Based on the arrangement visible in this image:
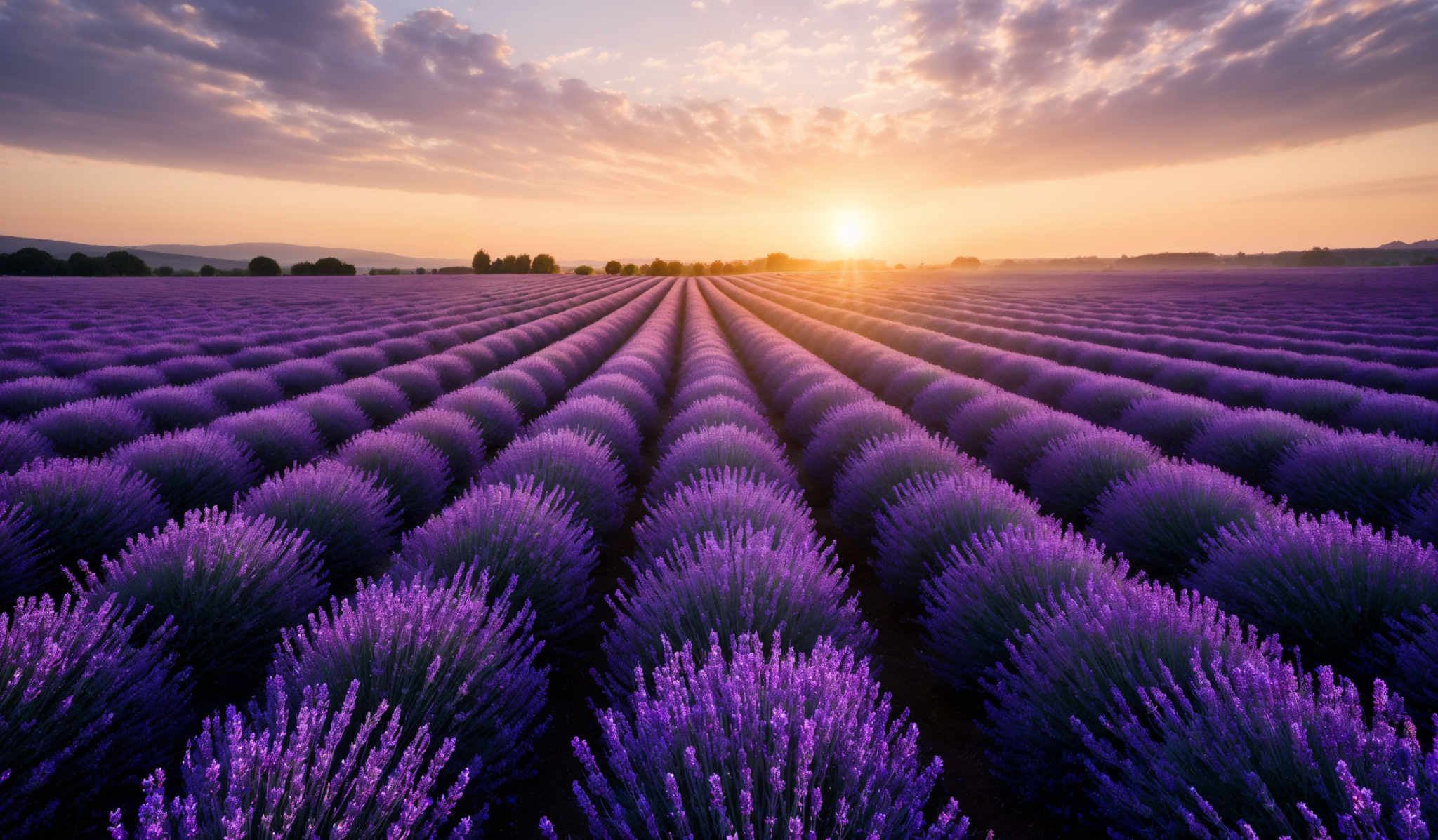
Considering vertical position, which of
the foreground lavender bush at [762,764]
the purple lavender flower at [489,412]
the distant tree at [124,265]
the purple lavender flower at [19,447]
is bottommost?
the purple lavender flower at [489,412]

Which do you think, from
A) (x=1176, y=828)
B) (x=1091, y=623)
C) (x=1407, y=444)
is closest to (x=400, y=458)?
(x=1091, y=623)

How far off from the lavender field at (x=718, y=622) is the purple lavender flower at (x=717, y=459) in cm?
3

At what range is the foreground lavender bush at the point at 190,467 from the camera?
381cm

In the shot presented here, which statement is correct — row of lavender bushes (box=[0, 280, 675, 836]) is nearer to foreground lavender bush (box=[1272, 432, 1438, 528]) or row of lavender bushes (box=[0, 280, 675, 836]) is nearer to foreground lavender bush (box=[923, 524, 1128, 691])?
foreground lavender bush (box=[923, 524, 1128, 691])

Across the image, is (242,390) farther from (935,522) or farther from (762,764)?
(762,764)

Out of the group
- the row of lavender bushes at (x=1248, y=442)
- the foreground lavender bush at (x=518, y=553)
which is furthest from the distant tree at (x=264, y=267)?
the foreground lavender bush at (x=518, y=553)

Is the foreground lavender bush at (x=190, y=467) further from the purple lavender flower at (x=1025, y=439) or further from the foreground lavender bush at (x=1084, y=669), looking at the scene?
the purple lavender flower at (x=1025, y=439)

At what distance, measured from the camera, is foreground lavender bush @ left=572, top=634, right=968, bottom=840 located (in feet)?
4.01

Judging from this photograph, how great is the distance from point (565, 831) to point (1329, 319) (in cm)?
2228

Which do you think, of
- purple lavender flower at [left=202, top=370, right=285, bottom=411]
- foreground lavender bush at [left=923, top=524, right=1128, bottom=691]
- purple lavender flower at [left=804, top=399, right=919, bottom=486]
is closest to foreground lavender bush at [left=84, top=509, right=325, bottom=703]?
foreground lavender bush at [left=923, top=524, right=1128, bottom=691]

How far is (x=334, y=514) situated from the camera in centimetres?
326

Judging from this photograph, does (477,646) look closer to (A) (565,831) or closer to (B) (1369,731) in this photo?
(A) (565,831)

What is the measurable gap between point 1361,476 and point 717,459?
3.85 m

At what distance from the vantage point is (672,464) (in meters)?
4.15
